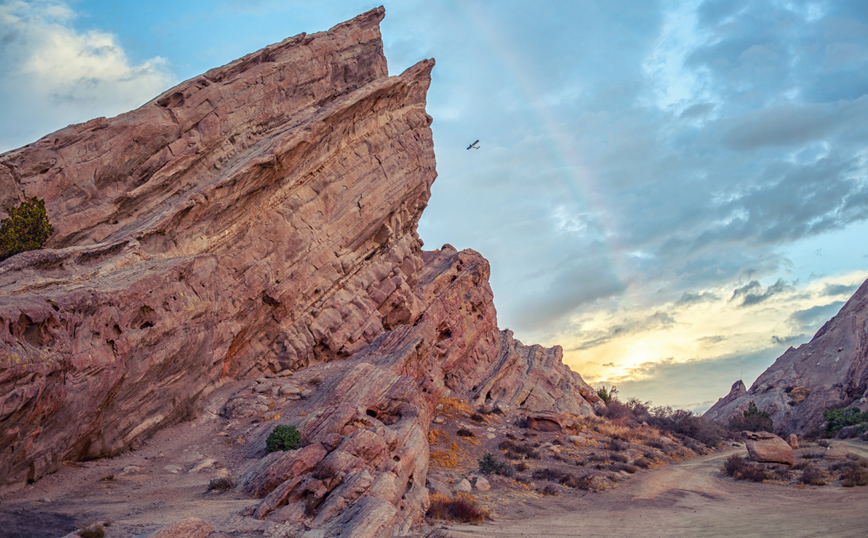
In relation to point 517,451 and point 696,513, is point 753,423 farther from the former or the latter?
point 696,513

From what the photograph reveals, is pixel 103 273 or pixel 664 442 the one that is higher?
pixel 103 273

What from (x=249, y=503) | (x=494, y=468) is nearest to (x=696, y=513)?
(x=494, y=468)

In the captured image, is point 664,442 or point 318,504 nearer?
point 318,504

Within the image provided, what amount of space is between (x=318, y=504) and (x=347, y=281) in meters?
22.8

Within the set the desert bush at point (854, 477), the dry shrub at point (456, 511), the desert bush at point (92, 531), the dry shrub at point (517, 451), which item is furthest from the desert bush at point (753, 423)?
the desert bush at point (92, 531)

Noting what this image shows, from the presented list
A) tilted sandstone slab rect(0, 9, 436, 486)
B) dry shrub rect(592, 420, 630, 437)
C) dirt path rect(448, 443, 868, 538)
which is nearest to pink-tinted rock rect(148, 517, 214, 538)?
tilted sandstone slab rect(0, 9, 436, 486)

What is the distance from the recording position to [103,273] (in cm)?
2248

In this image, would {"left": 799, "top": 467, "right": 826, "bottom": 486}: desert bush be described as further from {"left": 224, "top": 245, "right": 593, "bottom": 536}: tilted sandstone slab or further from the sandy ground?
{"left": 224, "top": 245, "right": 593, "bottom": 536}: tilted sandstone slab

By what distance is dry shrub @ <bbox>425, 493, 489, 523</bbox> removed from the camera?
20109 millimetres

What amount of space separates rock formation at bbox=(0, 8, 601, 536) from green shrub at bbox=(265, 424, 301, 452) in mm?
541

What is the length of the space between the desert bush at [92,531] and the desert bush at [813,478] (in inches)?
1201

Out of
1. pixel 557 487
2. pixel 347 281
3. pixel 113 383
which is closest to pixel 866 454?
pixel 557 487

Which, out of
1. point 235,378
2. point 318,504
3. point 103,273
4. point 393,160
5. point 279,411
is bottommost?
point 318,504

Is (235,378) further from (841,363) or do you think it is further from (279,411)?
(841,363)
